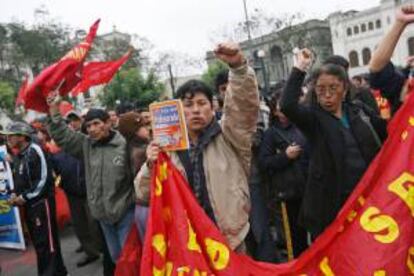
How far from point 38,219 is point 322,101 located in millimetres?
3253

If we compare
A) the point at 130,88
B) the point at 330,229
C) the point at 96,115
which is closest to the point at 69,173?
the point at 96,115

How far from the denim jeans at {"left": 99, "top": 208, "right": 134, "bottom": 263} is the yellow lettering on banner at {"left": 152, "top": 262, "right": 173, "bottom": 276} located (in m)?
1.75

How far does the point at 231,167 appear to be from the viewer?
2725 mm

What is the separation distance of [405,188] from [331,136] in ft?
1.92

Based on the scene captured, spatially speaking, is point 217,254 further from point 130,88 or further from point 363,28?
point 363,28

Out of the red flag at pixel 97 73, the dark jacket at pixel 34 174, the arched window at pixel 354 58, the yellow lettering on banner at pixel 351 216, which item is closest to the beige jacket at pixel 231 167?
the yellow lettering on banner at pixel 351 216

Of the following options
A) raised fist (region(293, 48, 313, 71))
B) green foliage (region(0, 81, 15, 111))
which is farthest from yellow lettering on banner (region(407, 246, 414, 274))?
green foliage (region(0, 81, 15, 111))

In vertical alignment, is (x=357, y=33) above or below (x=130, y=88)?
above

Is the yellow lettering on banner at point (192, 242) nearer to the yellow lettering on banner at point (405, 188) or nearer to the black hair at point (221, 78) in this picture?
the yellow lettering on banner at point (405, 188)

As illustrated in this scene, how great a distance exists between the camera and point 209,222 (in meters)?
2.62

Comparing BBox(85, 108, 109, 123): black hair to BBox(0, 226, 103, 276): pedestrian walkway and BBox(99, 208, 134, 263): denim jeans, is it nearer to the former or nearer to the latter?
BBox(99, 208, 134, 263): denim jeans

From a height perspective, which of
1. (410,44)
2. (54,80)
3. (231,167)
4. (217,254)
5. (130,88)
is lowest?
(217,254)

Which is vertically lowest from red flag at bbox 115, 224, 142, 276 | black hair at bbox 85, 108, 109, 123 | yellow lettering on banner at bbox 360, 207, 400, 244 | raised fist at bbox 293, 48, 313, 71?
red flag at bbox 115, 224, 142, 276

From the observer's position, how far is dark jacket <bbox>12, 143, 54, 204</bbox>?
5177mm
